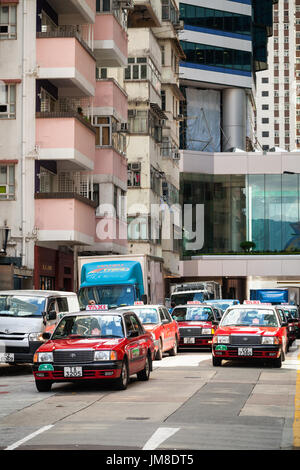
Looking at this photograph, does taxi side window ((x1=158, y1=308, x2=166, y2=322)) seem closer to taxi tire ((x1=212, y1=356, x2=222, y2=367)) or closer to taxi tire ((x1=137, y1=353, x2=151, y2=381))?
taxi tire ((x1=212, y1=356, x2=222, y2=367))

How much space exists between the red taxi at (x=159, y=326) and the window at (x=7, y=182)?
7715mm

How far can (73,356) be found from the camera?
16.9 meters

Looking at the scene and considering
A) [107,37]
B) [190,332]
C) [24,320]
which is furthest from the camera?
[107,37]

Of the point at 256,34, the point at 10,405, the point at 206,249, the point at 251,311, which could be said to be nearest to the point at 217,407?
the point at 10,405

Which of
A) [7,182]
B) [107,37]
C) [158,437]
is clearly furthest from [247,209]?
[158,437]

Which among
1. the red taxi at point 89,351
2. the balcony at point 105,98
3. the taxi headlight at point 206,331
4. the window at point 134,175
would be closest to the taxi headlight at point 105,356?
the red taxi at point 89,351

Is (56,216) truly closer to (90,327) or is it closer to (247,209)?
(90,327)

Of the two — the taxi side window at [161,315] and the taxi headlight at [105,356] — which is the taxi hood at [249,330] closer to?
the taxi side window at [161,315]

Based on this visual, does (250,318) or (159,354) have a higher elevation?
(250,318)

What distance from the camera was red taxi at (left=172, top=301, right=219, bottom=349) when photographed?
100ft

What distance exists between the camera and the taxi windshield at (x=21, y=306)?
21516mm

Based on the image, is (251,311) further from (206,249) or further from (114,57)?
(206,249)

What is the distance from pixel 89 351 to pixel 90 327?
130 centimetres

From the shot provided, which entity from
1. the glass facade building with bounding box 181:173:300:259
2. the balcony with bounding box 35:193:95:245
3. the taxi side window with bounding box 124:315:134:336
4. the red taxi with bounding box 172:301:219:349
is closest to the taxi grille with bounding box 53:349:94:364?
the taxi side window with bounding box 124:315:134:336
